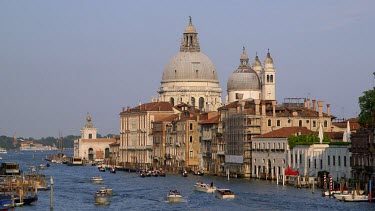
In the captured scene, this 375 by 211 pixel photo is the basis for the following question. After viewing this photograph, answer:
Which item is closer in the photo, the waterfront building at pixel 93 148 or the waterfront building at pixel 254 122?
the waterfront building at pixel 254 122

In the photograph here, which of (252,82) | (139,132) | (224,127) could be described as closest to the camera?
(224,127)

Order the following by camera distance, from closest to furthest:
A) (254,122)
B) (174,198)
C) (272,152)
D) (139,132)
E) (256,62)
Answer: (174,198) → (272,152) → (254,122) → (139,132) → (256,62)

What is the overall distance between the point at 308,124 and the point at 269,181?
46.8 feet

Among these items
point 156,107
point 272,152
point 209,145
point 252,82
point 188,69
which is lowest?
point 272,152

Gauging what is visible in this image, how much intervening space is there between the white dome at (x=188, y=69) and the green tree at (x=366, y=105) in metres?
73.0

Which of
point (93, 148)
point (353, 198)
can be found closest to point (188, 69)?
point (93, 148)

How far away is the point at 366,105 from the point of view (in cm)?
8756

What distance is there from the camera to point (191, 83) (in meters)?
161

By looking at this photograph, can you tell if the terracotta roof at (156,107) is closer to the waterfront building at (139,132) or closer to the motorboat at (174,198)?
the waterfront building at (139,132)

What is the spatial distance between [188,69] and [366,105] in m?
74.5

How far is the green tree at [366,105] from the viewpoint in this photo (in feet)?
282

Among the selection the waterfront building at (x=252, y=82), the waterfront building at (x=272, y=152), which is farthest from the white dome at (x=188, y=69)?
the waterfront building at (x=272, y=152)

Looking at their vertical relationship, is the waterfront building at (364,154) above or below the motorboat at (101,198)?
above

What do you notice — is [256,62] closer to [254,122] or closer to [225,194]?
[254,122]
